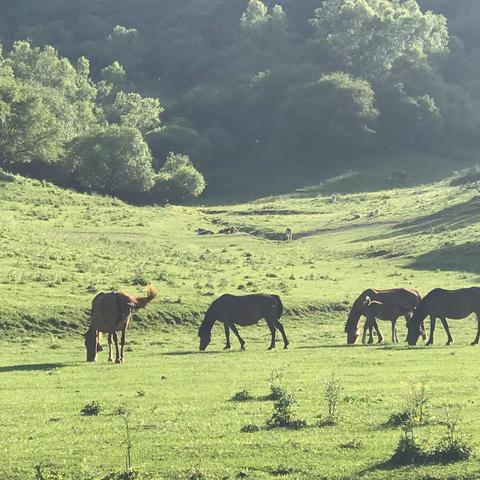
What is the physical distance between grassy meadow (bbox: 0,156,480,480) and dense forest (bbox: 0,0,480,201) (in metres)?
19.6

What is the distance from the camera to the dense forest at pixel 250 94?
104 m

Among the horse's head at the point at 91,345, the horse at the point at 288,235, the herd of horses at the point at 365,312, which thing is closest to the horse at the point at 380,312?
the herd of horses at the point at 365,312

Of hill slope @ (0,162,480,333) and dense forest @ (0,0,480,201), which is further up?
dense forest @ (0,0,480,201)

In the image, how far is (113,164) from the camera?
99.9 m

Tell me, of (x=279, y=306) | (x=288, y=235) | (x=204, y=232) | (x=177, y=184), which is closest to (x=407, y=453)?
(x=279, y=306)

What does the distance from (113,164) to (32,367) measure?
7576 cm

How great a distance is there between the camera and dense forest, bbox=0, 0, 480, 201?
10369 cm

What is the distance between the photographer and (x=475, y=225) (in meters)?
63.3

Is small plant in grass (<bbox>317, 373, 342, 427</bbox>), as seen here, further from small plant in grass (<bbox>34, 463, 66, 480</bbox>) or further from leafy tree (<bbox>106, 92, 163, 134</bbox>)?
leafy tree (<bbox>106, 92, 163, 134</bbox>)

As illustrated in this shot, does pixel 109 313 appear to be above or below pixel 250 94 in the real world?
below

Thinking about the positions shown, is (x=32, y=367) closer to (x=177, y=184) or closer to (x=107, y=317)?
(x=107, y=317)

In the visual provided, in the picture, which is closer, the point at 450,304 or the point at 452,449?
the point at 452,449

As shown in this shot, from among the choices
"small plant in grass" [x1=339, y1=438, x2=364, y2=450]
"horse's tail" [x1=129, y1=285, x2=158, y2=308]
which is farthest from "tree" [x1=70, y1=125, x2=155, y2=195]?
"small plant in grass" [x1=339, y1=438, x2=364, y2=450]

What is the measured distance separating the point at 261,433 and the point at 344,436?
59.8 inches
